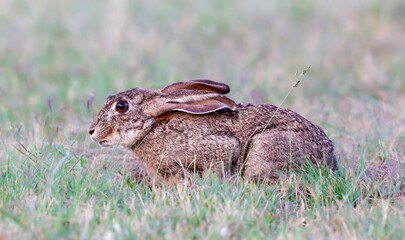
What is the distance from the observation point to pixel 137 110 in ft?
16.5

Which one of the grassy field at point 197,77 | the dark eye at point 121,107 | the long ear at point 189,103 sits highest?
the long ear at point 189,103

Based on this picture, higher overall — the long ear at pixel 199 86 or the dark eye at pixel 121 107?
the long ear at pixel 199 86

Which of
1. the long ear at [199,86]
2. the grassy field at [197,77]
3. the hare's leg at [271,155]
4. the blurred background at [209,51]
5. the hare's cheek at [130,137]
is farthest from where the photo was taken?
the blurred background at [209,51]

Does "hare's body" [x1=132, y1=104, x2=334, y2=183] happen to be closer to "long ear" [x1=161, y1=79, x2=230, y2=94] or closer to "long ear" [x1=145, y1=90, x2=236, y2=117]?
"long ear" [x1=145, y1=90, x2=236, y2=117]

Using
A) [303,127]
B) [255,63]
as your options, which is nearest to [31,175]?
[303,127]

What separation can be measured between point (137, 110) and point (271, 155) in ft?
3.94

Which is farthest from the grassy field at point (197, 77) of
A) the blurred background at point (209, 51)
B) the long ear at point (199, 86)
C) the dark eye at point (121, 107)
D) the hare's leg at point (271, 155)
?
the long ear at point (199, 86)

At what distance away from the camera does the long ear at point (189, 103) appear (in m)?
4.84

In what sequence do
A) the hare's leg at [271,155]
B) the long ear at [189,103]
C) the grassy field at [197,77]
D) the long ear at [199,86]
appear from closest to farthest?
the grassy field at [197,77], the hare's leg at [271,155], the long ear at [189,103], the long ear at [199,86]

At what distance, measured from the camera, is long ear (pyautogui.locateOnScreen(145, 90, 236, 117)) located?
4.84 metres

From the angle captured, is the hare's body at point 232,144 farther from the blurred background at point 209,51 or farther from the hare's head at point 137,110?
the blurred background at point 209,51

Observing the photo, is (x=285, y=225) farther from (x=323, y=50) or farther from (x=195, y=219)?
(x=323, y=50)

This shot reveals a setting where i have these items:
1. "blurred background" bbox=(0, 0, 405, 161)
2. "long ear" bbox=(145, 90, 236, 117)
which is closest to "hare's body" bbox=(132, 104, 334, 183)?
"long ear" bbox=(145, 90, 236, 117)

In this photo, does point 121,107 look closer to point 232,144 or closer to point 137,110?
point 137,110
